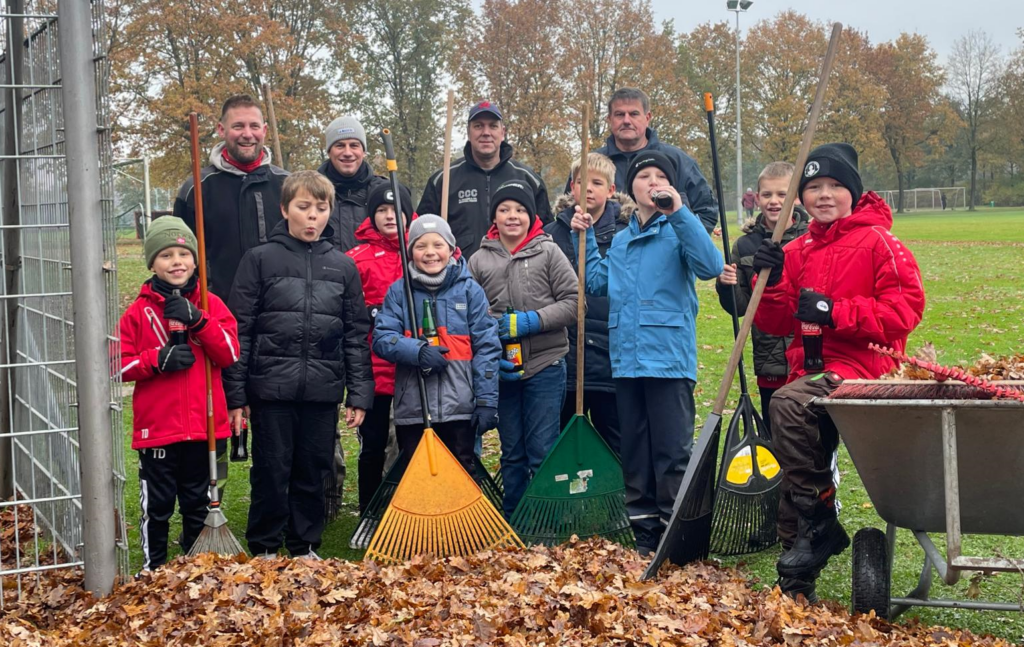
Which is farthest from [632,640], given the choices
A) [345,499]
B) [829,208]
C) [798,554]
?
[345,499]

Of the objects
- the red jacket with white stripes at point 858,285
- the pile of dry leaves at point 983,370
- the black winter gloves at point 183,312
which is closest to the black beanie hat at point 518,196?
the red jacket with white stripes at point 858,285

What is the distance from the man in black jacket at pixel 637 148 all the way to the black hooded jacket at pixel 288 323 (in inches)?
71.1

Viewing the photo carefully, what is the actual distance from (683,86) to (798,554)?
34.3 m

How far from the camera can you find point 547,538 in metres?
5.20

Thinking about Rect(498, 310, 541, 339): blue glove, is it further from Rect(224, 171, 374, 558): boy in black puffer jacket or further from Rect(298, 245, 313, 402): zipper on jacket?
Rect(298, 245, 313, 402): zipper on jacket

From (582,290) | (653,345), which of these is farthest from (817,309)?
(582,290)

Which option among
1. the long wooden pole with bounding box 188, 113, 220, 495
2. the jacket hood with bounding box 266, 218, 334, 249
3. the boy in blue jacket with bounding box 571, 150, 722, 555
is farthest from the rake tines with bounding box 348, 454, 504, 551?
the jacket hood with bounding box 266, 218, 334, 249

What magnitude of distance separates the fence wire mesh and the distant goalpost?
217 feet

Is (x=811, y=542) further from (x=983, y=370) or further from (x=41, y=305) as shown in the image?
(x=41, y=305)

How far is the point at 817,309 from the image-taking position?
4.13m

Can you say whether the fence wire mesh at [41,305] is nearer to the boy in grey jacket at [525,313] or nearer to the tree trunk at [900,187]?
the boy in grey jacket at [525,313]

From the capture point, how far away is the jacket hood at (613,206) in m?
5.66

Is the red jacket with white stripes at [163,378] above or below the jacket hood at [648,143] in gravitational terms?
below

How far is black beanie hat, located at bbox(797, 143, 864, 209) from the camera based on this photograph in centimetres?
435
